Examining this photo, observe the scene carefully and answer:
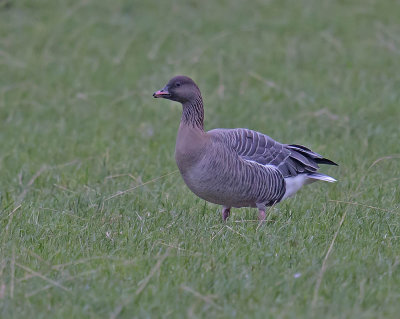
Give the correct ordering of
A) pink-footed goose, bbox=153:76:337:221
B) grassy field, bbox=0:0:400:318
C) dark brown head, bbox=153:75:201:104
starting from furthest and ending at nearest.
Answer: dark brown head, bbox=153:75:201:104
pink-footed goose, bbox=153:76:337:221
grassy field, bbox=0:0:400:318

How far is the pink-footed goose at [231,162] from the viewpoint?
6551mm

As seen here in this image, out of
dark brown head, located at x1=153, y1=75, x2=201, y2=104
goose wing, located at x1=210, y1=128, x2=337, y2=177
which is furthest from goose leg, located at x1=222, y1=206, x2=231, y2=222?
dark brown head, located at x1=153, y1=75, x2=201, y2=104

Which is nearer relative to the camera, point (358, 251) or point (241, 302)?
point (241, 302)

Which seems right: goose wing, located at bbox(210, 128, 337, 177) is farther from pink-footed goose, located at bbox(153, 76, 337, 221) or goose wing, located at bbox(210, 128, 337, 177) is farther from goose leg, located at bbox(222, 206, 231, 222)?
goose leg, located at bbox(222, 206, 231, 222)

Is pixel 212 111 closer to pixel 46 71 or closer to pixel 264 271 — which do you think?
pixel 46 71

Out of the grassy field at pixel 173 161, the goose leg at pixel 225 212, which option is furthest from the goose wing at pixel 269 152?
the goose leg at pixel 225 212

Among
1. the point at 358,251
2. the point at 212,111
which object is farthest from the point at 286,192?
the point at 212,111

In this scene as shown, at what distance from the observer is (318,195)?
25.0 feet

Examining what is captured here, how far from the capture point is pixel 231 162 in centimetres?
664

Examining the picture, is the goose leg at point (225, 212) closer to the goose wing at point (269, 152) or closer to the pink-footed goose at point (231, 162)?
the pink-footed goose at point (231, 162)

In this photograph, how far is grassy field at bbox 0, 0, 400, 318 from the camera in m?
5.03

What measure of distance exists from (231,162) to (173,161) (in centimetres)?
→ 214

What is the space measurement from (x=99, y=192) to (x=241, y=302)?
3014 millimetres

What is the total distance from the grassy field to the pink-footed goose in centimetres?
24
